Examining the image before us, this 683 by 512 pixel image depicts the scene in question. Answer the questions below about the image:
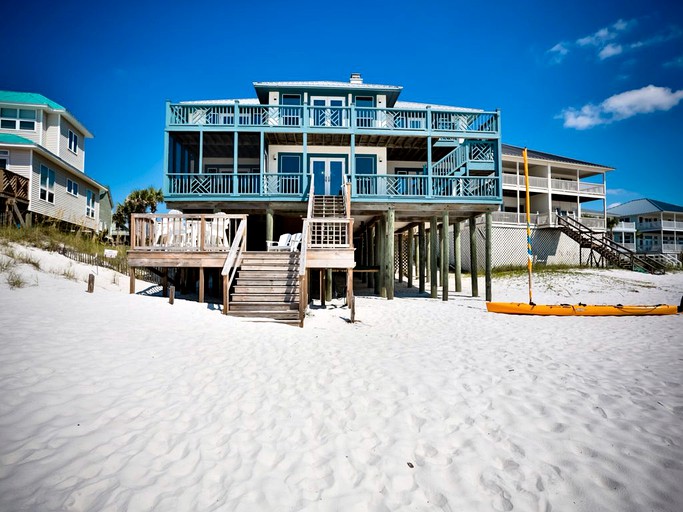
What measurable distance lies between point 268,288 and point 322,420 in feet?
19.3

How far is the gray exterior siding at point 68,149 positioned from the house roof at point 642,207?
212ft

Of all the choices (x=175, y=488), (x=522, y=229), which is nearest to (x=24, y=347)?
(x=175, y=488)

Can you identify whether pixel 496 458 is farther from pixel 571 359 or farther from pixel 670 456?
pixel 571 359

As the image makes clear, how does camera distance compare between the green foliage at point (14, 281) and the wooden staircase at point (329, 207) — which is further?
the wooden staircase at point (329, 207)

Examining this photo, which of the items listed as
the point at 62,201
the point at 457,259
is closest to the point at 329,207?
the point at 457,259

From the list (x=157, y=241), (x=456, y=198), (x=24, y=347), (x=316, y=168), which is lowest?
(x=24, y=347)

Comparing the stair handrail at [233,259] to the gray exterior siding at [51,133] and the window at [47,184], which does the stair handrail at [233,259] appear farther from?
the gray exterior siding at [51,133]

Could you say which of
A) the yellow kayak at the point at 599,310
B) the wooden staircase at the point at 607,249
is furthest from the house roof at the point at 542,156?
the yellow kayak at the point at 599,310

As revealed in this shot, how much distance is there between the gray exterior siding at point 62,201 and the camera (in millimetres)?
17438

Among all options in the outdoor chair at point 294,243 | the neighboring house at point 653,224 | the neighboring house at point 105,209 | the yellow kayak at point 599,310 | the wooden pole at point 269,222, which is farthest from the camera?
the neighboring house at point 653,224

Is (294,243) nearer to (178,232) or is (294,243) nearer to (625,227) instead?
(178,232)

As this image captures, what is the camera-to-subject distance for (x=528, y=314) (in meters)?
9.38

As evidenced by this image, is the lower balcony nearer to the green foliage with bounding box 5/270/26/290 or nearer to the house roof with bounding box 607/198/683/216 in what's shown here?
the green foliage with bounding box 5/270/26/290

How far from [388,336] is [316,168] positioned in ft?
37.0
